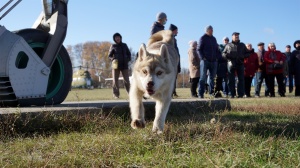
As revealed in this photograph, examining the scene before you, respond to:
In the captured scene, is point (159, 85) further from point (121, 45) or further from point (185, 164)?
point (121, 45)

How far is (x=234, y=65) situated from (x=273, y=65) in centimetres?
232

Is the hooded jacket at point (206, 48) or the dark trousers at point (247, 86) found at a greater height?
the hooded jacket at point (206, 48)

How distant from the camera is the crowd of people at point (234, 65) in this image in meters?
11.9

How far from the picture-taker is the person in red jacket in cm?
1491

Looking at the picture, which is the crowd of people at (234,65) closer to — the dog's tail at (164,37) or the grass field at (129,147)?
the dog's tail at (164,37)

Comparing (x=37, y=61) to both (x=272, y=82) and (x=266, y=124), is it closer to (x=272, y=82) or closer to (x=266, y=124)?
(x=266, y=124)

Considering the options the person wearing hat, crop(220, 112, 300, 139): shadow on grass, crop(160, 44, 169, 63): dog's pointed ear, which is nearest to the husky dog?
crop(160, 44, 169, 63): dog's pointed ear

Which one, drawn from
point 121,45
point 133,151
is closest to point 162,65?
point 133,151

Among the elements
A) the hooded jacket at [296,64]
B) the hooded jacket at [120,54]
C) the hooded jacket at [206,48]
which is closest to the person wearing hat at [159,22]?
the hooded jacket at [206,48]

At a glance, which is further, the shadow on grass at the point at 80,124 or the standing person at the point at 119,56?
the standing person at the point at 119,56

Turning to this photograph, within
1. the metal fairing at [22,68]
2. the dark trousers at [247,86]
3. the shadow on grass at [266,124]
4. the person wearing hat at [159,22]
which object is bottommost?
the shadow on grass at [266,124]

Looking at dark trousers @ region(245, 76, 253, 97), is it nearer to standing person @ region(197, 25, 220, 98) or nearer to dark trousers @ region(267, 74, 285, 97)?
dark trousers @ region(267, 74, 285, 97)

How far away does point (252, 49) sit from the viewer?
14.7 m

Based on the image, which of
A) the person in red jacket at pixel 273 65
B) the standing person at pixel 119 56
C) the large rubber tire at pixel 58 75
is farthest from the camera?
the person in red jacket at pixel 273 65
